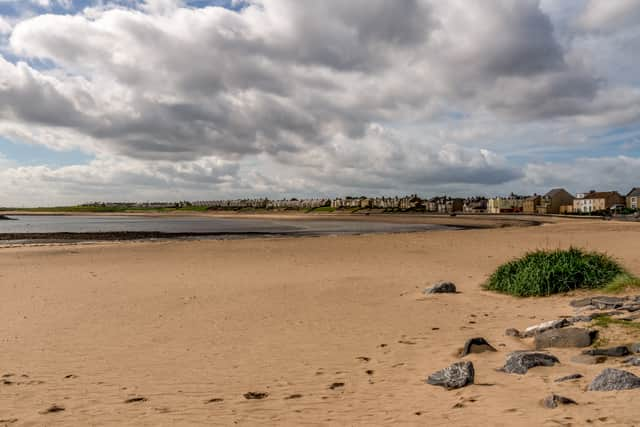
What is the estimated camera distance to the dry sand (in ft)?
19.5

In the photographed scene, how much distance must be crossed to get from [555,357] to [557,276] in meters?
7.17

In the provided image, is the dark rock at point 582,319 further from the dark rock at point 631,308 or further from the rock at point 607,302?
the rock at point 607,302

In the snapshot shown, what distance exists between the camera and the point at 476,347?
8164mm

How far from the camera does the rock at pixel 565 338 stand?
793 cm

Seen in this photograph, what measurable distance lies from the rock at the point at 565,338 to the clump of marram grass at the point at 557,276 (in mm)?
5302

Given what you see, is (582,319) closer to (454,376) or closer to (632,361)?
(632,361)

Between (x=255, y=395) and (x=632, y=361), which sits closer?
(x=632, y=361)

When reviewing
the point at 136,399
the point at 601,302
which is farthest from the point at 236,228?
the point at 136,399

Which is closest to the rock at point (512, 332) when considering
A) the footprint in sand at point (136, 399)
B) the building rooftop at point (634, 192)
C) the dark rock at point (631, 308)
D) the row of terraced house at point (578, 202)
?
the dark rock at point (631, 308)

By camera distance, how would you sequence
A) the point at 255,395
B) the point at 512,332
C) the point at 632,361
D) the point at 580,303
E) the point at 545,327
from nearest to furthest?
the point at 632,361 → the point at 255,395 → the point at 545,327 → the point at 512,332 → the point at 580,303

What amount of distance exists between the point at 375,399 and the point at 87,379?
15.9ft

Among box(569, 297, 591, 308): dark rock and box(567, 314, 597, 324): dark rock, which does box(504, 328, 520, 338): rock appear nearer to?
box(567, 314, 597, 324): dark rock

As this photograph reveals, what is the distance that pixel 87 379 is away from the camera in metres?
7.55

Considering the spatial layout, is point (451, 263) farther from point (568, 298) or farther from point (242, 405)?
point (242, 405)
